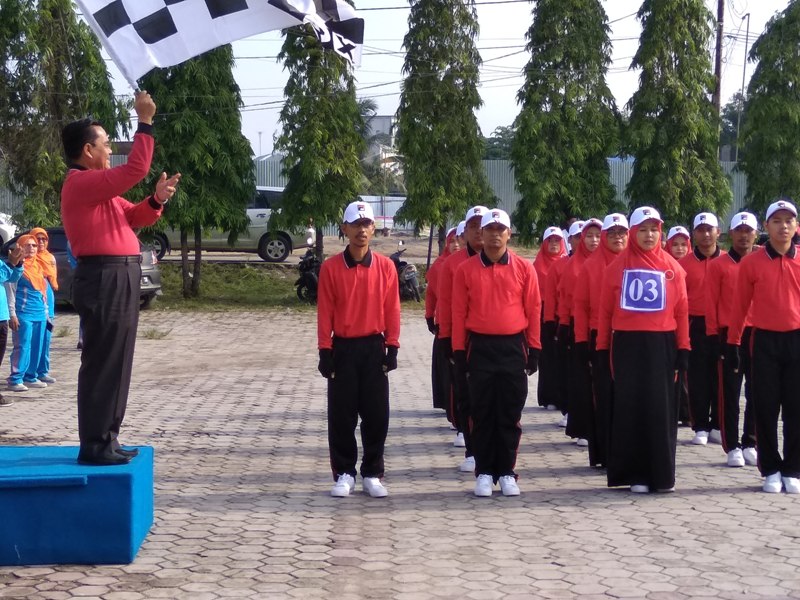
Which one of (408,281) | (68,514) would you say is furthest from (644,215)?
(408,281)

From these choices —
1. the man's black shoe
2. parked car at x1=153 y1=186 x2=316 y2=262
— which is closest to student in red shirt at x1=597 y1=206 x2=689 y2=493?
the man's black shoe

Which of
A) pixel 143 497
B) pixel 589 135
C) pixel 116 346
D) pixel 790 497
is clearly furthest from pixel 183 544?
pixel 589 135

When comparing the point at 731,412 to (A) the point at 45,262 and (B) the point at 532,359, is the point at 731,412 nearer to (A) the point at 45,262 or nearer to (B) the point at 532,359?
(B) the point at 532,359

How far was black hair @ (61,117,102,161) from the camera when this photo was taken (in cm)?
625

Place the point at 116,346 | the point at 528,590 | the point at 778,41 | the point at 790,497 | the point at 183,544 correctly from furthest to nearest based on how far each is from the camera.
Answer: the point at 778,41
the point at 790,497
the point at 183,544
the point at 116,346
the point at 528,590

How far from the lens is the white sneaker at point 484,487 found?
26.3 ft

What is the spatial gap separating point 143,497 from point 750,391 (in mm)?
4719

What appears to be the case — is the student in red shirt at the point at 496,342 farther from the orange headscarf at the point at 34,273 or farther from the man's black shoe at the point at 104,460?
the orange headscarf at the point at 34,273

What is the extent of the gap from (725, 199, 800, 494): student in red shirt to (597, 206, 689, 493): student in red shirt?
58 centimetres

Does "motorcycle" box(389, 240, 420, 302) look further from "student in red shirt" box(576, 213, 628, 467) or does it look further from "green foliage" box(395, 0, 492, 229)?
"student in red shirt" box(576, 213, 628, 467)

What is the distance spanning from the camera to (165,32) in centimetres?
650

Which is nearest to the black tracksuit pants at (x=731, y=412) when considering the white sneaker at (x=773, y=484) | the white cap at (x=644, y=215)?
the white sneaker at (x=773, y=484)

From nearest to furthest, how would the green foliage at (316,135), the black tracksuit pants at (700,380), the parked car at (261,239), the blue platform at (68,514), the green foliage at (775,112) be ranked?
the blue platform at (68,514)
the black tracksuit pants at (700,380)
the green foliage at (316,135)
the green foliage at (775,112)
the parked car at (261,239)

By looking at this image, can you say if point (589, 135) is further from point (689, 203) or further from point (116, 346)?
point (116, 346)
